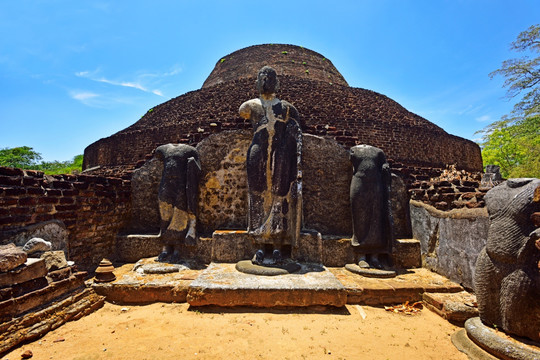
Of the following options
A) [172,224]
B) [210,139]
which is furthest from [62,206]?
[210,139]

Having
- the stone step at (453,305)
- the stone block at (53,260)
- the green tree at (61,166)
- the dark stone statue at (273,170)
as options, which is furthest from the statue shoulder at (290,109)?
the green tree at (61,166)

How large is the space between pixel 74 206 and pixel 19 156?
29026mm

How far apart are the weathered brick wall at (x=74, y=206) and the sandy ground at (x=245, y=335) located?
1.21m

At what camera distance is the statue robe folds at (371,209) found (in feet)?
13.0

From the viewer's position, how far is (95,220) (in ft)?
13.1

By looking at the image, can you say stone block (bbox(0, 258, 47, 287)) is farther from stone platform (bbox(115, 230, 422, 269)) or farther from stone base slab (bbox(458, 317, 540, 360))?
stone base slab (bbox(458, 317, 540, 360))

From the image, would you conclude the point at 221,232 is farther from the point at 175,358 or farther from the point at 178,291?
the point at 175,358

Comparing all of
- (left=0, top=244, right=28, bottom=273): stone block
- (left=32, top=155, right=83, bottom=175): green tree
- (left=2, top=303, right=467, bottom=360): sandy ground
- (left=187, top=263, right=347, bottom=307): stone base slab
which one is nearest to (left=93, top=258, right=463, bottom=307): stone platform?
(left=187, top=263, right=347, bottom=307): stone base slab

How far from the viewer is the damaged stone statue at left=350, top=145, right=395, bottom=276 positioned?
3949mm

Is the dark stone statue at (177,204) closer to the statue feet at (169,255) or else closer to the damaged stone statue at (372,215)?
the statue feet at (169,255)

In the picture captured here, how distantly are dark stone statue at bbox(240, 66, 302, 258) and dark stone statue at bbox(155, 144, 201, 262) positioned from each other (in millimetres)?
974

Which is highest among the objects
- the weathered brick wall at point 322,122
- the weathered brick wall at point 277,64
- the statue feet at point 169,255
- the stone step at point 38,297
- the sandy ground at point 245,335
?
the weathered brick wall at point 277,64

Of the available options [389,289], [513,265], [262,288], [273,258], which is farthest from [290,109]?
[513,265]

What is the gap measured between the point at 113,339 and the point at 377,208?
137 inches
